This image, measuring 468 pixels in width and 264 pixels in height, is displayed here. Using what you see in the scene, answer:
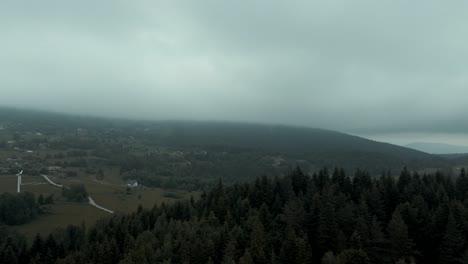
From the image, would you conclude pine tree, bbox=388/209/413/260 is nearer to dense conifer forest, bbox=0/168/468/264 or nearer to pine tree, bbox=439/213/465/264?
dense conifer forest, bbox=0/168/468/264

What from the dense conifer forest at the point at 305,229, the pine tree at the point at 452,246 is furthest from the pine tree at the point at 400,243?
the pine tree at the point at 452,246

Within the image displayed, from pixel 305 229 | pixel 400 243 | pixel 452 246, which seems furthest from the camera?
pixel 305 229

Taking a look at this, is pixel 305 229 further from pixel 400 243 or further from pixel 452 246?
pixel 452 246

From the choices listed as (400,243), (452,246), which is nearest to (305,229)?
(400,243)

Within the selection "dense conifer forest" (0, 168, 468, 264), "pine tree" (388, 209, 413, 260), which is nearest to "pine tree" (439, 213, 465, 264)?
"dense conifer forest" (0, 168, 468, 264)

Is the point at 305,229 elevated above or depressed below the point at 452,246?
below

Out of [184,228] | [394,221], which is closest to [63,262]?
[184,228]

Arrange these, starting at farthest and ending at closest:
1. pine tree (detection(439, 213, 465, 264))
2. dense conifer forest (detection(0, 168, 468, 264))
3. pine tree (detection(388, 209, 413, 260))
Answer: dense conifer forest (detection(0, 168, 468, 264))
pine tree (detection(388, 209, 413, 260))
pine tree (detection(439, 213, 465, 264))

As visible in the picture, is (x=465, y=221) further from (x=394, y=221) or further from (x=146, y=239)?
(x=146, y=239)
